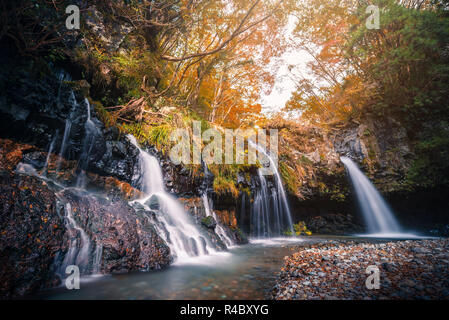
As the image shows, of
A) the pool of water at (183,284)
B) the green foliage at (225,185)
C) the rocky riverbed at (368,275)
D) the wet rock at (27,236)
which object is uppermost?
the green foliage at (225,185)

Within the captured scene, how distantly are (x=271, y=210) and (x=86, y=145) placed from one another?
7.55 metres

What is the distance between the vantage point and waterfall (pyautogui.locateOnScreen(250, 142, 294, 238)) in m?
8.52

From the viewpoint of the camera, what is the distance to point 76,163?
423 centimetres

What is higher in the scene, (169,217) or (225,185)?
(225,185)

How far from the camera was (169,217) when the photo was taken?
482 centimetres

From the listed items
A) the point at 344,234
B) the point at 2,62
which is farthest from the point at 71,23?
the point at 344,234

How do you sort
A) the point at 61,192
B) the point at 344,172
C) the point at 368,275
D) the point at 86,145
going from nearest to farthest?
1. the point at 368,275
2. the point at 61,192
3. the point at 86,145
4. the point at 344,172

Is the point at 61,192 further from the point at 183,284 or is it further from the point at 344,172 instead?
the point at 344,172

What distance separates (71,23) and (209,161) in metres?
5.10

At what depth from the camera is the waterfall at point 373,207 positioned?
9.30m

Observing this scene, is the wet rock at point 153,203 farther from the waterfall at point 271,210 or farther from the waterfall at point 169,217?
the waterfall at point 271,210

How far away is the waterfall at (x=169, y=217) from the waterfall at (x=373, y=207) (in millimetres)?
8363

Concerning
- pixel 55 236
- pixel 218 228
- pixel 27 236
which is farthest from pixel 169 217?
pixel 27 236

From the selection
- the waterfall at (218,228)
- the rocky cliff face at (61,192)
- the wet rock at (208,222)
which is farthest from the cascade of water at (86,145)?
the waterfall at (218,228)
